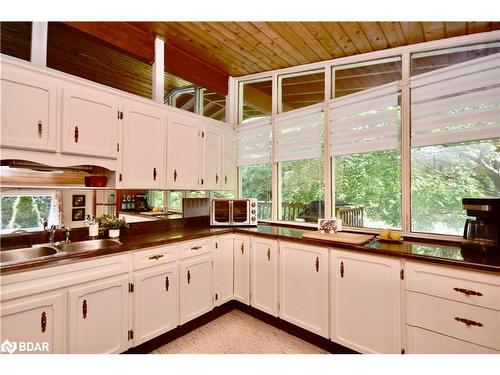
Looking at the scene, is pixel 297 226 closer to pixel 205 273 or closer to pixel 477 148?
pixel 205 273

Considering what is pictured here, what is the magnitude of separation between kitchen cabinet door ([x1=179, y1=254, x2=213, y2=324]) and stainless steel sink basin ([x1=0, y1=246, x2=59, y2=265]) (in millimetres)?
1027

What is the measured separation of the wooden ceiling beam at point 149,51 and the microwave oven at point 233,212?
158 centimetres

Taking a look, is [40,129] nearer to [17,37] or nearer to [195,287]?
[17,37]

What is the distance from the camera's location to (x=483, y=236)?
176 cm

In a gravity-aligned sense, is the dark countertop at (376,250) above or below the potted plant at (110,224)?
below

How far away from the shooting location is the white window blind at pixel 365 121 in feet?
8.13

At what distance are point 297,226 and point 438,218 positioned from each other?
1.40 m

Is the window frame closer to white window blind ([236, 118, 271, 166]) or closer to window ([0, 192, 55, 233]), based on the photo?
white window blind ([236, 118, 271, 166])

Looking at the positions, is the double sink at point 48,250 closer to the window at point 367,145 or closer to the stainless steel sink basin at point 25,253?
the stainless steel sink basin at point 25,253

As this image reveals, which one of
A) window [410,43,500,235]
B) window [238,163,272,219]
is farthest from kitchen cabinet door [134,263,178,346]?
window [410,43,500,235]

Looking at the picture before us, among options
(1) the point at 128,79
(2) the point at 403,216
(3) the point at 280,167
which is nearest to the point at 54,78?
(1) the point at 128,79

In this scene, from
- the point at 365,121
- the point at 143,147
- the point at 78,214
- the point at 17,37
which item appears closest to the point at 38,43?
the point at 17,37

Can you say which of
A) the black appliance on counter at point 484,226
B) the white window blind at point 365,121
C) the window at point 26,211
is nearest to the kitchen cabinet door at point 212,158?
the white window blind at point 365,121

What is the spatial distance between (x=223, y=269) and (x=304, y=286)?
0.95 m
